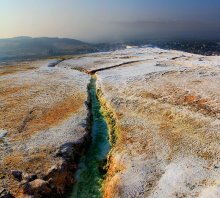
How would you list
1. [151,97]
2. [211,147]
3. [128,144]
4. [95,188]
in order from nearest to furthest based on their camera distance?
[95,188] → [211,147] → [128,144] → [151,97]

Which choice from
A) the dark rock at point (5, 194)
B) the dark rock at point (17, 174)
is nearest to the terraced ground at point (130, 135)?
the dark rock at point (17, 174)

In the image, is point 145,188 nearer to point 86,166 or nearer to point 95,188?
point 95,188

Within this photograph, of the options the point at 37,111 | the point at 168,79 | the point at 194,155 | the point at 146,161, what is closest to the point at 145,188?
the point at 146,161

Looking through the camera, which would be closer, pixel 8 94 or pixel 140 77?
pixel 8 94

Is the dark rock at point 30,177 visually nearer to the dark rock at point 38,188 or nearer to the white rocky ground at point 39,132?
the white rocky ground at point 39,132

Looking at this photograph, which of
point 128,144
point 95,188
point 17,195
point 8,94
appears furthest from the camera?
point 8,94

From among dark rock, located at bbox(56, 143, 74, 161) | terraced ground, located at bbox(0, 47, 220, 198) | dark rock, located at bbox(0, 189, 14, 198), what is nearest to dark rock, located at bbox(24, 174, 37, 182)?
terraced ground, located at bbox(0, 47, 220, 198)
